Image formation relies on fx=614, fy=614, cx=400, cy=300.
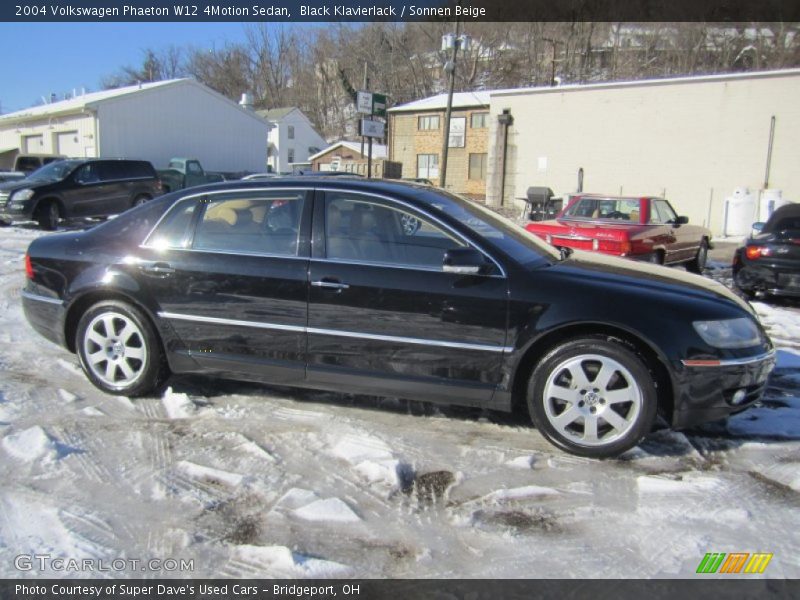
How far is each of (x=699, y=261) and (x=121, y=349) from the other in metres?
10.9

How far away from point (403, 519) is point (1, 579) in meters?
1.67

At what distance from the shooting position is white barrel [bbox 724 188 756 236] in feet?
67.3

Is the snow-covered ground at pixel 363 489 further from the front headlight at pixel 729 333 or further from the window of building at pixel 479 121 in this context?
the window of building at pixel 479 121

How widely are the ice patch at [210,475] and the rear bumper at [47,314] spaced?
1.79 m

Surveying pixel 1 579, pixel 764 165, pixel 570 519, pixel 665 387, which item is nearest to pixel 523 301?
pixel 665 387

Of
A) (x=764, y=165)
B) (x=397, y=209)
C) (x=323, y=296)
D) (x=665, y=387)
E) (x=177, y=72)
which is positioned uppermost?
(x=177, y=72)

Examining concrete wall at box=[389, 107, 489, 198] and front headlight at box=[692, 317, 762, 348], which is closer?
front headlight at box=[692, 317, 762, 348]

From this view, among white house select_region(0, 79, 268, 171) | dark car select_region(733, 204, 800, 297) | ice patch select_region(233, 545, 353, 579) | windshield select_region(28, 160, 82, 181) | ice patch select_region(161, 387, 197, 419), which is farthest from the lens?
white house select_region(0, 79, 268, 171)

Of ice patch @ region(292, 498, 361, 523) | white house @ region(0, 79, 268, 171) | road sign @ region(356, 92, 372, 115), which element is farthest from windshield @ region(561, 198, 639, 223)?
white house @ region(0, 79, 268, 171)

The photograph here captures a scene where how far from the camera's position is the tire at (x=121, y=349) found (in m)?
4.26

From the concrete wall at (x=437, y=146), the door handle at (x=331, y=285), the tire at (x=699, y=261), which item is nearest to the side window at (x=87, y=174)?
the door handle at (x=331, y=285)

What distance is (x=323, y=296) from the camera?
387 centimetres

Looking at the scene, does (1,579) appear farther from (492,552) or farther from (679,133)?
(679,133)

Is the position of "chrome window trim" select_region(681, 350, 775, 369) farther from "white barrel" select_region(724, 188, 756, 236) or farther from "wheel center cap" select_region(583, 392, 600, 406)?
"white barrel" select_region(724, 188, 756, 236)
